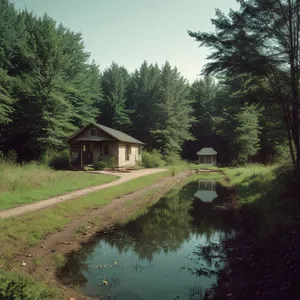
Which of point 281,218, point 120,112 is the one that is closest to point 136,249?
point 281,218

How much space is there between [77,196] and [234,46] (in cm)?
1007

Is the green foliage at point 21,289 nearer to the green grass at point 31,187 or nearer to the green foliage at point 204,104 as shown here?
the green grass at point 31,187

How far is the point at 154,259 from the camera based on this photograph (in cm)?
770

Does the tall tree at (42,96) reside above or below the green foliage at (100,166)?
above

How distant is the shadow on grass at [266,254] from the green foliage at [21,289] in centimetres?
324

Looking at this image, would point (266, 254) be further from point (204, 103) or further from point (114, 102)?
point (204, 103)

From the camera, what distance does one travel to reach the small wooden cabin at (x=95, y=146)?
32125 mm

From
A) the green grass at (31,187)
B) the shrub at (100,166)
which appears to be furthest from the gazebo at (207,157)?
the green grass at (31,187)

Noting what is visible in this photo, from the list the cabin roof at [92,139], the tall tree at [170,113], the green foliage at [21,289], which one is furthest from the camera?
the tall tree at [170,113]

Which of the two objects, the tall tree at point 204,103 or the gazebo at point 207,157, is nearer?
the gazebo at point 207,157

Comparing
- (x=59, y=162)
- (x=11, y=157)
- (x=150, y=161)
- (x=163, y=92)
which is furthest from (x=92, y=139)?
(x=163, y=92)

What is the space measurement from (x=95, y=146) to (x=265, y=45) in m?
25.6

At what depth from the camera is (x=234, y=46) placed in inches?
447

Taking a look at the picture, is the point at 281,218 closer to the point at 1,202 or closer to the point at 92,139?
the point at 1,202
